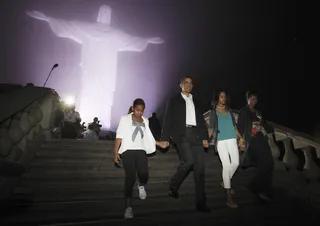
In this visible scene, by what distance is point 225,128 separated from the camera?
4.48m

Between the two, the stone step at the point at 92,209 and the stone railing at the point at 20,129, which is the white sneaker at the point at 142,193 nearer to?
the stone step at the point at 92,209

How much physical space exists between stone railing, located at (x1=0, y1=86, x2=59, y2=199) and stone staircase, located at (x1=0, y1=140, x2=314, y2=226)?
0.18 metres

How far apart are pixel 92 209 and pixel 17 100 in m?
2.31

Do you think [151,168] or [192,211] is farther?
[151,168]

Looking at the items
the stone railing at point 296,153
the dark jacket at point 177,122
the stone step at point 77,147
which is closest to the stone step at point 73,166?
the stone step at point 77,147

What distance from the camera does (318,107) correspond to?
13484 mm

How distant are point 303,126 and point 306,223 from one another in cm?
Answer: 1190

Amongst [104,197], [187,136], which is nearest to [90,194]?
[104,197]

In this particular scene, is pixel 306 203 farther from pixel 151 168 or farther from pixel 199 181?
pixel 151 168

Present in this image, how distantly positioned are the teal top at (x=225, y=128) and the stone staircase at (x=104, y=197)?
1.01 m

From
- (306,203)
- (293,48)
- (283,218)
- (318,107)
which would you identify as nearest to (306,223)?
(283,218)

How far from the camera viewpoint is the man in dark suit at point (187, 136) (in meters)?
3.89

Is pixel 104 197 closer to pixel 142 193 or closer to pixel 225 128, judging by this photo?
pixel 142 193

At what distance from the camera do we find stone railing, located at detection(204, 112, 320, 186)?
5460 mm
